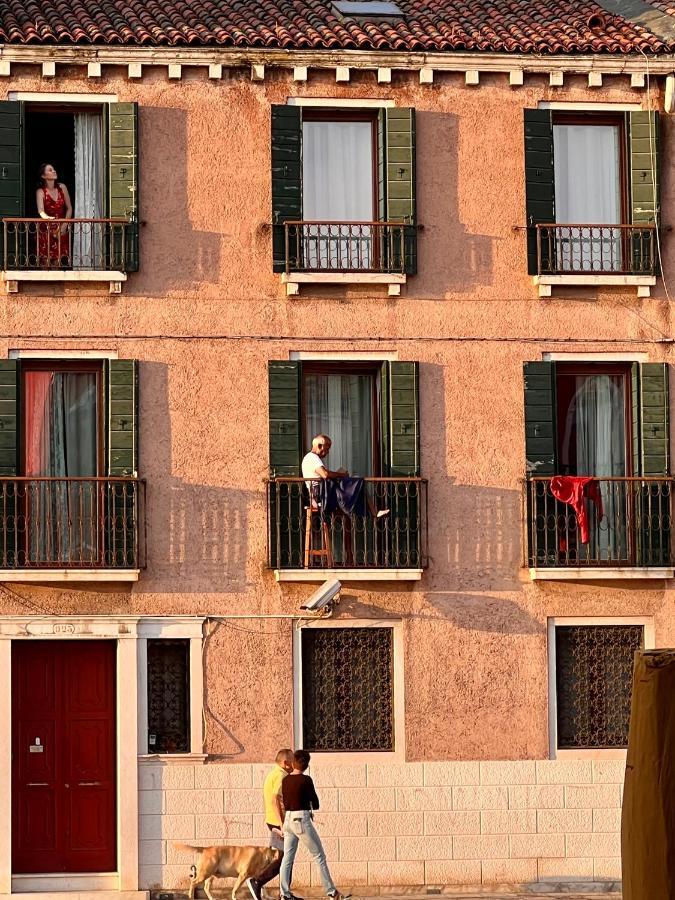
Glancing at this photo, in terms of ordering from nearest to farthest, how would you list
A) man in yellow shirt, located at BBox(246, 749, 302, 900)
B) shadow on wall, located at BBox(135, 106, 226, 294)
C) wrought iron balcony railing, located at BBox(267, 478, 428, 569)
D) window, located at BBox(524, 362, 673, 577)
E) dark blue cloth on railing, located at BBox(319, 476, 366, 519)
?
1. man in yellow shirt, located at BBox(246, 749, 302, 900)
2. dark blue cloth on railing, located at BBox(319, 476, 366, 519)
3. wrought iron balcony railing, located at BBox(267, 478, 428, 569)
4. window, located at BBox(524, 362, 673, 577)
5. shadow on wall, located at BBox(135, 106, 226, 294)

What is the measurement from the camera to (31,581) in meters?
19.7

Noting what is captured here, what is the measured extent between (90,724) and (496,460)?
548 centimetres

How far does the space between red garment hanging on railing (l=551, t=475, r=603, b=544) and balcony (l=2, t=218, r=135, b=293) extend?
214 inches

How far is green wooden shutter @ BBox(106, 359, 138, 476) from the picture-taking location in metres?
20.0

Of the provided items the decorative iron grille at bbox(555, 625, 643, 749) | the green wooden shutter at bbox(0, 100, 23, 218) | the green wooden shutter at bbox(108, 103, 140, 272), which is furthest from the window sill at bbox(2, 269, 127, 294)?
the decorative iron grille at bbox(555, 625, 643, 749)

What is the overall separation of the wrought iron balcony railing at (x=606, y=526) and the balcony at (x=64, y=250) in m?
5.35

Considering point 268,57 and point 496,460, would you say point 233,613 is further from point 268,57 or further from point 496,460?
point 268,57

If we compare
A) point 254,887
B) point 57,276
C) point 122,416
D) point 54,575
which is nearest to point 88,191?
point 57,276

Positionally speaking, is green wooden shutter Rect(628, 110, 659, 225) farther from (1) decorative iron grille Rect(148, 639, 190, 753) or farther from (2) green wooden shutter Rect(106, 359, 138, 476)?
(1) decorative iron grille Rect(148, 639, 190, 753)

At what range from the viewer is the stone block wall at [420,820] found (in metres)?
19.8

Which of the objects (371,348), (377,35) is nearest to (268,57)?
(377,35)

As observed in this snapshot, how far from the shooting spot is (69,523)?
1977 centimetres

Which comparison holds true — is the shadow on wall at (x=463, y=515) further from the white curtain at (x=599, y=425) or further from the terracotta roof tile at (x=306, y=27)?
the terracotta roof tile at (x=306, y=27)

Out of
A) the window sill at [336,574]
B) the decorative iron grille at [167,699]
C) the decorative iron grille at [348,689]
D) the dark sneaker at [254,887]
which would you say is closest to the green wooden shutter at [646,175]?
the window sill at [336,574]
